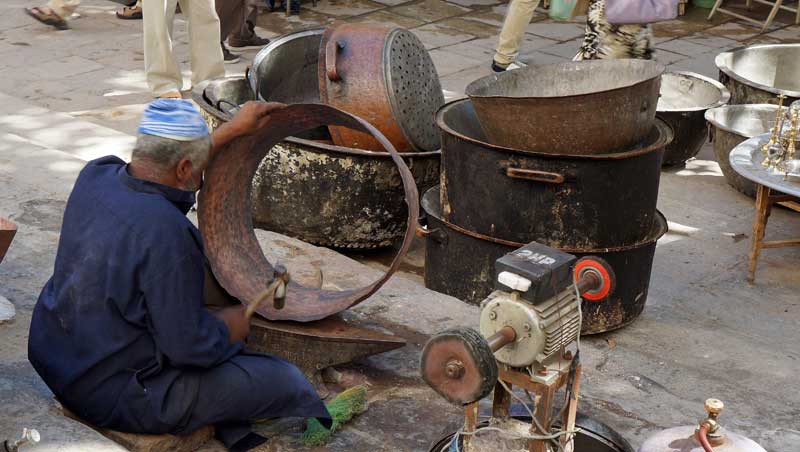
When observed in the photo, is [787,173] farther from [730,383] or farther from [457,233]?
[457,233]

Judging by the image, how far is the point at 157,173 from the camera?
3213 mm

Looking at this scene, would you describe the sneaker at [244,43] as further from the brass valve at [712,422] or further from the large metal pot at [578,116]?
the brass valve at [712,422]

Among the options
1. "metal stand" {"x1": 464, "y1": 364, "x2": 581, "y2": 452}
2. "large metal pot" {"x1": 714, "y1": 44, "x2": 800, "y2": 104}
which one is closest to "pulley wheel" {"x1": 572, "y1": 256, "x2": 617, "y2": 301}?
"metal stand" {"x1": 464, "y1": 364, "x2": 581, "y2": 452}

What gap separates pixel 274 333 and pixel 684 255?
10.1ft

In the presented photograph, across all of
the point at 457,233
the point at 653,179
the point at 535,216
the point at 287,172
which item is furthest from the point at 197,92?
the point at 653,179

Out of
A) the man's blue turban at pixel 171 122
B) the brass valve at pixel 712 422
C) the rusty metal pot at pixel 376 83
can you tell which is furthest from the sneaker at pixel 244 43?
the brass valve at pixel 712 422

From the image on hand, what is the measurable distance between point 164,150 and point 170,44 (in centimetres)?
461

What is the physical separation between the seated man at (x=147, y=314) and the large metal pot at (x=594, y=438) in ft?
2.38

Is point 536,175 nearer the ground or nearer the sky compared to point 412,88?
nearer the ground

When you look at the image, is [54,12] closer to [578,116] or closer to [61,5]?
[61,5]

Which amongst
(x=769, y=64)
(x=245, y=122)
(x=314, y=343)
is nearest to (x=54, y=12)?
(x=769, y=64)

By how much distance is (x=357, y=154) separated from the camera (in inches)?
212

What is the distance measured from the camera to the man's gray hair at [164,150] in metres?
3.18

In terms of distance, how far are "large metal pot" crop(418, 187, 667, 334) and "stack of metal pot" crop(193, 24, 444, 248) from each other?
Result: 0.37 metres
